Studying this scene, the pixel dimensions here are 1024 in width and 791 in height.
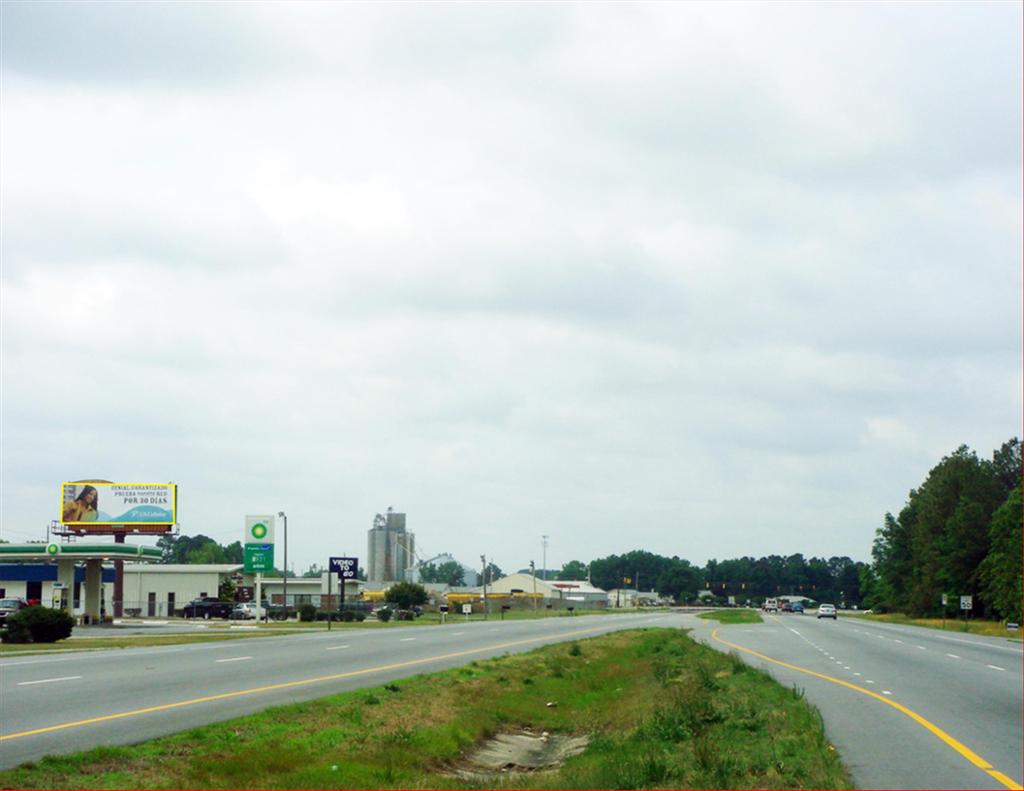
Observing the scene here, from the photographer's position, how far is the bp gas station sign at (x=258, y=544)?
79375mm

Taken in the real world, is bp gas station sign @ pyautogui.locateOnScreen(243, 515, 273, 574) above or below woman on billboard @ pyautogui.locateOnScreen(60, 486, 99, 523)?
below

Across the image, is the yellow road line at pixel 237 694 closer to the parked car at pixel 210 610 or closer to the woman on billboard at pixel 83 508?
the woman on billboard at pixel 83 508

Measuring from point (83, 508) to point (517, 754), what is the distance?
Result: 255ft

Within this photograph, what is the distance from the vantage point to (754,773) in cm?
1226

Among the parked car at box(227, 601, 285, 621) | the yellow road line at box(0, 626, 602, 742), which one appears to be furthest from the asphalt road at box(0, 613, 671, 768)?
the parked car at box(227, 601, 285, 621)

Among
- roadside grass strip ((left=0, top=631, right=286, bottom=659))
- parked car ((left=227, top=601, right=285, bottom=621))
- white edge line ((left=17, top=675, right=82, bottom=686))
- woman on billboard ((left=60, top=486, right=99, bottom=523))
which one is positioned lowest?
parked car ((left=227, top=601, right=285, bottom=621))

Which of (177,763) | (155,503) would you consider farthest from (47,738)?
(155,503)

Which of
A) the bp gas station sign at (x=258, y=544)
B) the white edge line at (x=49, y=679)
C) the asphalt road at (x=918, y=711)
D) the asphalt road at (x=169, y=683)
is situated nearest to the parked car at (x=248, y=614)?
the bp gas station sign at (x=258, y=544)

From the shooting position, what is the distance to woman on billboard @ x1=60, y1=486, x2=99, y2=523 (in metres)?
90.4

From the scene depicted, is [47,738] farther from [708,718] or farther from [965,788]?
[965,788]

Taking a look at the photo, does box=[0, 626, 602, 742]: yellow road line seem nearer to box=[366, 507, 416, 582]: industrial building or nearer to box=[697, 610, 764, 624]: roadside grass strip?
box=[697, 610, 764, 624]: roadside grass strip

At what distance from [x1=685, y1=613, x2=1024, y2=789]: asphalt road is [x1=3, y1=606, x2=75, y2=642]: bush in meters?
26.7

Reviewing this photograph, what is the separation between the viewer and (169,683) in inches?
984

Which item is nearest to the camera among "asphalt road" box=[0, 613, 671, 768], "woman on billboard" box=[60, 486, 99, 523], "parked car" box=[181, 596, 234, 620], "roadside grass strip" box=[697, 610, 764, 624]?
"asphalt road" box=[0, 613, 671, 768]
